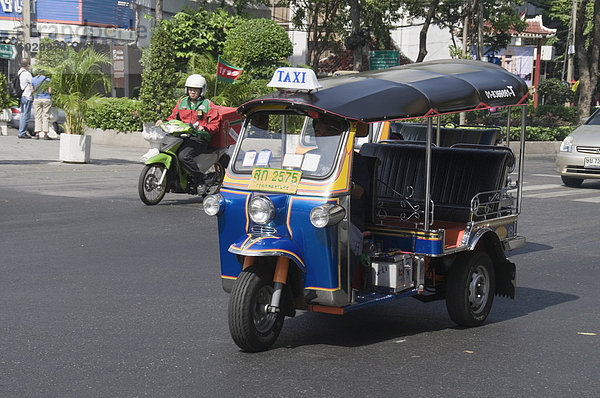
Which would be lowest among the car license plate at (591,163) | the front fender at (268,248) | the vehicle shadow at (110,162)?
the vehicle shadow at (110,162)

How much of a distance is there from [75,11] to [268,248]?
38.1 m

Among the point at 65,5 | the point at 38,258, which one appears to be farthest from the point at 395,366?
the point at 65,5

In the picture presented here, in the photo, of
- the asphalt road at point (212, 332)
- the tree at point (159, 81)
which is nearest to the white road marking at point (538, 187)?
the asphalt road at point (212, 332)

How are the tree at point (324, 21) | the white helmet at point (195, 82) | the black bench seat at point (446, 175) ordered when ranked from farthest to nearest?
the tree at point (324, 21)
the white helmet at point (195, 82)
the black bench seat at point (446, 175)

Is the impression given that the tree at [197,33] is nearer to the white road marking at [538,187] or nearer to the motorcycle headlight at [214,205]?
the white road marking at [538,187]

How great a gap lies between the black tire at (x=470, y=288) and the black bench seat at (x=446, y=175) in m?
0.78

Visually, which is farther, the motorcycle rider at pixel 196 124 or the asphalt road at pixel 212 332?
the motorcycle rider at pixel 196 124

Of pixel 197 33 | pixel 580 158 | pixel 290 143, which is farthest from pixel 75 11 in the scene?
pixel 290 143

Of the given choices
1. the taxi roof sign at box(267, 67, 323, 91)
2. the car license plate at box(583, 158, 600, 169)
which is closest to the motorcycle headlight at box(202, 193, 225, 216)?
the taxi roof sign at box(267, 67, 323, 91)

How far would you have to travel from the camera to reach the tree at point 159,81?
22891 millimetres

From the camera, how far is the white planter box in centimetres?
1923

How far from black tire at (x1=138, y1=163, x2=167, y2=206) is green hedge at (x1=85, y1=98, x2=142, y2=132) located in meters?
10.5

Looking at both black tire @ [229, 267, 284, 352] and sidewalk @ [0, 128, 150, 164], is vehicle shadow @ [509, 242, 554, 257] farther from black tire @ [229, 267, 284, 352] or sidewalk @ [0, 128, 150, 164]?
sidewalk @ [0, 128, 150, 164]

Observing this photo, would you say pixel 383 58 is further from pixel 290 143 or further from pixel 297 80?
pixel 297 80
